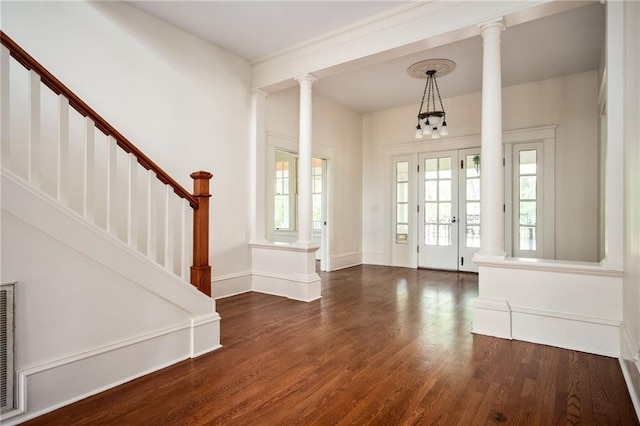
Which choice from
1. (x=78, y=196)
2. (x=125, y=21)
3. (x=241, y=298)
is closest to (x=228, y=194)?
(x=241, y=298)

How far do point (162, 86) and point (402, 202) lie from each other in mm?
4764

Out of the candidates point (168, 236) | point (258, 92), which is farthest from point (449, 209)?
point (168, 236)

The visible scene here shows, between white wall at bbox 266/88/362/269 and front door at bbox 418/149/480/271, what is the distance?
4.21 feet

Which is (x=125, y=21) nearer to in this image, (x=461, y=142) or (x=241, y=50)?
(x=241, y=50)

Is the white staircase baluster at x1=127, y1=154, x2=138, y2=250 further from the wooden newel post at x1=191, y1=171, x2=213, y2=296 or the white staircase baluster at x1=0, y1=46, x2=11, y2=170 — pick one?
the white staircase baluster at x1=0, y1=46, x2=11, y2=170

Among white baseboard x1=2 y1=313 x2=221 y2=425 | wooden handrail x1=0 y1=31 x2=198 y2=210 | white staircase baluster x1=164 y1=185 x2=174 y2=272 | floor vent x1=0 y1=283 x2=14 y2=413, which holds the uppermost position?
wooden handrail x1=0 y1=31 x2=198 y2=210

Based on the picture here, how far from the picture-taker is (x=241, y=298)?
449 centimetres

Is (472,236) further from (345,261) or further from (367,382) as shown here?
(367,382)

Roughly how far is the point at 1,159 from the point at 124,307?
1.08 metres

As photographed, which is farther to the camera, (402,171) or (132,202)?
(402,171)

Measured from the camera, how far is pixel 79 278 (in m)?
2.05

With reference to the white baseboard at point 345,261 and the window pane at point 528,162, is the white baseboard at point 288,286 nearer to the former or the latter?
the white baseboard at point 345,261

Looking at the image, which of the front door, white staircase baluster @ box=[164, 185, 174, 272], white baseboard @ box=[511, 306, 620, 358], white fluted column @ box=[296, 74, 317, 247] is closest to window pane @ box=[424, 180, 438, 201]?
the front door

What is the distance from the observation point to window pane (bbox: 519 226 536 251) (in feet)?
18.3
